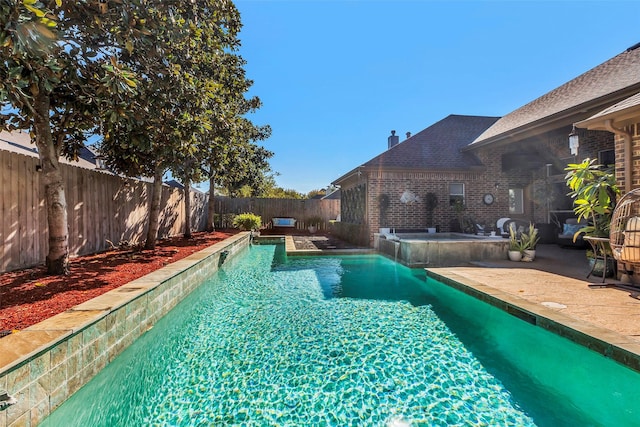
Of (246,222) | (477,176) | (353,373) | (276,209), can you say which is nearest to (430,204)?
(477,176)

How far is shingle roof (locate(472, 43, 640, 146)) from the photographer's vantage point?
6.16m

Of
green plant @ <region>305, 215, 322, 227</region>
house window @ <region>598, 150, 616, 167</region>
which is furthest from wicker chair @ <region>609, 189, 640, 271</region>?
green plant @ <region>305, 215, 322, 227</region>

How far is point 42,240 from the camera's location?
4.99 meters

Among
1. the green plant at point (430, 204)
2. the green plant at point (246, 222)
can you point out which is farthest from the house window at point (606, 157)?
the green plant at point (246, 222)

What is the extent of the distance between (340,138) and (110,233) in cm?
Result: 1894

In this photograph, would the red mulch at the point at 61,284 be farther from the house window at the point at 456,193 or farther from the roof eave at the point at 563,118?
the house window at the point at 456,193

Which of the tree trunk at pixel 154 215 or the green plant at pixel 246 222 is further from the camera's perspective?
the green plant at pixel 246 222

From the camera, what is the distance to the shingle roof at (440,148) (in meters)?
10.9

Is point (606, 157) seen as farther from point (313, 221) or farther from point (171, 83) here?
point (313, 221)

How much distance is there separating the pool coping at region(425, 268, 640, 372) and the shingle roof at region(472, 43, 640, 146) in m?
5.05

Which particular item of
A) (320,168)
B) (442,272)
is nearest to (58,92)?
(442,272)

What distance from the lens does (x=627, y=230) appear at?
4.07 meters

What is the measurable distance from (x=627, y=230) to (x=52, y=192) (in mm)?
8385

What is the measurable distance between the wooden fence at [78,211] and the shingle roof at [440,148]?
24.8 ft
